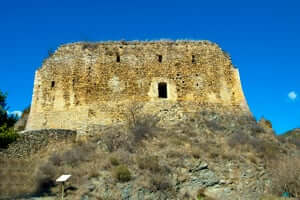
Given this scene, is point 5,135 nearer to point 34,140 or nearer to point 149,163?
point 34,140

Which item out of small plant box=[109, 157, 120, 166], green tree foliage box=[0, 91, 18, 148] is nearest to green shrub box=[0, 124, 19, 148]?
green tree foliage box=[0, 91, 18, 148]

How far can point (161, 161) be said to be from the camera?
1177 cm

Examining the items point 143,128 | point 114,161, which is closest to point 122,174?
point 114,161

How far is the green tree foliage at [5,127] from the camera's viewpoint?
35.9 feet

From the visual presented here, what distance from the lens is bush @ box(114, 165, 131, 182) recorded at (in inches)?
417

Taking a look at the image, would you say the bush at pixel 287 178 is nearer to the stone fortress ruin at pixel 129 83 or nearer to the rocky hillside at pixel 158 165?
the rocky hillside at pixel 158 165

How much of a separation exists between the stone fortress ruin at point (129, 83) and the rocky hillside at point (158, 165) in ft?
3.59

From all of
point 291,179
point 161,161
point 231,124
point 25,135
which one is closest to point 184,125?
point 231,124

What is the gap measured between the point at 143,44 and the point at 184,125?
5.37m

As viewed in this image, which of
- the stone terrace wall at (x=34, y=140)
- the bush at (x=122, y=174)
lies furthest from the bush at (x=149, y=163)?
the stone terrace wall at (x=34, y=140)

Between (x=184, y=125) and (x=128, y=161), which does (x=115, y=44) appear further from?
(x=128, y=161)

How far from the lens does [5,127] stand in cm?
1109

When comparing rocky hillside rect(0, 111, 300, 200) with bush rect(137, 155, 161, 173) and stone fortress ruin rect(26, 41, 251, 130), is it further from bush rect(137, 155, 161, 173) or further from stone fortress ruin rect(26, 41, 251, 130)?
stone fortress ruin rect(26, 41, 251, 130)

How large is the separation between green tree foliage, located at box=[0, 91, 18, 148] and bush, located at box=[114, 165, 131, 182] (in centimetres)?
411
